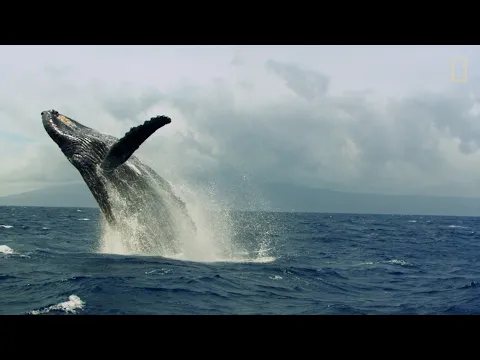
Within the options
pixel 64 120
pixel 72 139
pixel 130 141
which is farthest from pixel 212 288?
pixel 64 120

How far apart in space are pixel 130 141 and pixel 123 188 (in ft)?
3.81

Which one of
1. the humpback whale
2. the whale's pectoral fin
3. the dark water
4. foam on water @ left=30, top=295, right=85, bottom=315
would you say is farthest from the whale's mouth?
foam on water @ left=30, top=295, right=85, bottom=315

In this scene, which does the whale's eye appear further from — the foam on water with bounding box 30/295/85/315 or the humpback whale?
the foam on water with bounding box 30/295/85/315

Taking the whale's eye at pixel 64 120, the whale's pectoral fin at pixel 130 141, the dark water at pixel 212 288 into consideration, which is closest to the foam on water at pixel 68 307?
the dark water at pixel 212 288

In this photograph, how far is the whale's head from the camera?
8.06 metres

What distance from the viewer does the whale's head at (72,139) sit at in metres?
8.06

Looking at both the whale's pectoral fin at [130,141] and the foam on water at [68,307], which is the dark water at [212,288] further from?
the whale's pectoral fin at [130,141]

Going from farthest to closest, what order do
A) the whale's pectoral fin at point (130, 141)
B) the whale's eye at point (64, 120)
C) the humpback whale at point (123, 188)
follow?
the whale's eye at point (64, 120) → the humpback whale at point (123, 188) → the whale's pectoral fin at point (130, 141)

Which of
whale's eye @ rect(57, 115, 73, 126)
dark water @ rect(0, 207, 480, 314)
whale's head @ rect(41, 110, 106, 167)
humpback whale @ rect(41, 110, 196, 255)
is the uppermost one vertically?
whale's eye @ rect(57, 115, 73, 126)

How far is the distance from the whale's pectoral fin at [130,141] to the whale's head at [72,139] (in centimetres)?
41
